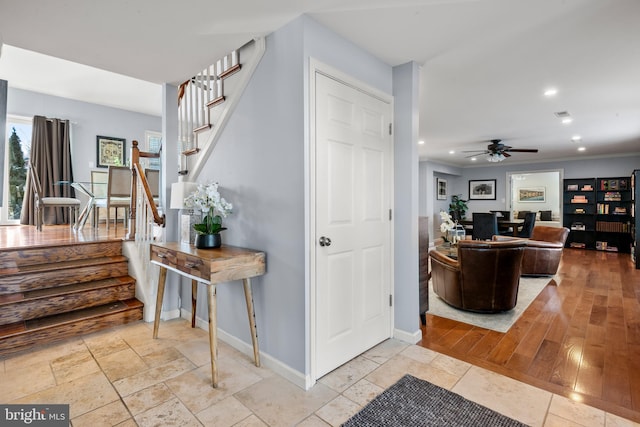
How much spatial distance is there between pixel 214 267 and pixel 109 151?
19.3 ft

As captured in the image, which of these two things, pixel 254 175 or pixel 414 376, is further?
pixel 254 175

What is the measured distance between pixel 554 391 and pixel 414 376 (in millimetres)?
885

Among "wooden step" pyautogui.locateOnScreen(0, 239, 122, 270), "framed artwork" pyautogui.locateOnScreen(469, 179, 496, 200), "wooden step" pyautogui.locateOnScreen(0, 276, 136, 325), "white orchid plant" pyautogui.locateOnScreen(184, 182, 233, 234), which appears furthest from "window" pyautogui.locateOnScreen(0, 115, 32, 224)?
"framed artwork" pyautogui.locateOnScreen(469, 179, 496, 200)

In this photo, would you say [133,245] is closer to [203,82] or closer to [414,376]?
[203,82]

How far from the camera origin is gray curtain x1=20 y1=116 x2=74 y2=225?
552cm

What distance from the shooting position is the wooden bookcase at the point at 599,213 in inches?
313

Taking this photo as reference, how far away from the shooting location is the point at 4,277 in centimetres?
275

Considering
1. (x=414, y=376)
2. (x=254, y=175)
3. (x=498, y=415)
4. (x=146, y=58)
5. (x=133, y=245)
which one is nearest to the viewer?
(x=498, y=415)

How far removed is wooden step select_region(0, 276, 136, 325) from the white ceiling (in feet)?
6.85

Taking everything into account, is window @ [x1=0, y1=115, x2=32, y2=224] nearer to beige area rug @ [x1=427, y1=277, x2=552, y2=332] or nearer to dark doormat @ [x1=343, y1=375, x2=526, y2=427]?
dark doormat @ [x1=343, y1=375, x2=526, y2=427]

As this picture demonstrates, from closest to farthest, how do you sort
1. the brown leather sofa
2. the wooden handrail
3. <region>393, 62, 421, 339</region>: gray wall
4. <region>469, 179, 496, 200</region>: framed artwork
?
<region>393, 62, 421, 339</region>: gray wall < the wooden handrail < the brown leather sofa < <region>469, 179, 496, 200</region>: framed artwork

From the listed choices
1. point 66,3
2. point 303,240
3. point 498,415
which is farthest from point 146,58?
point 498,415

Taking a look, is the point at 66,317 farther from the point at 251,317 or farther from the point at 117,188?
the point at 117,188

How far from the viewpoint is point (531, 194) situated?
10406mm
